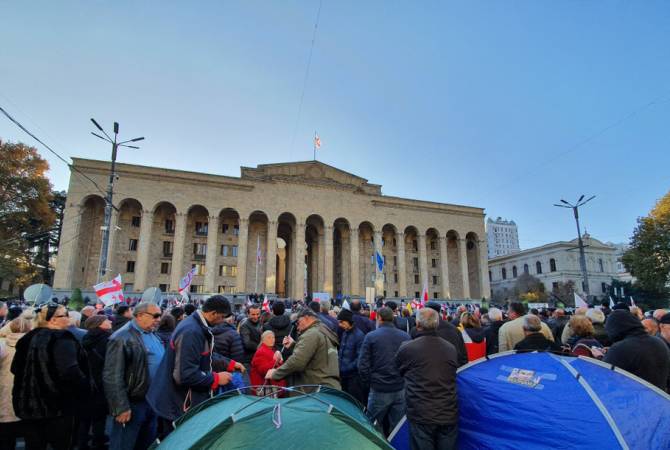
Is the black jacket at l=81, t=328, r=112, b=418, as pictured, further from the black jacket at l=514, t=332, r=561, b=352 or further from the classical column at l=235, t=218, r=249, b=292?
the classical column at l=235, t=218, r=249, b=292

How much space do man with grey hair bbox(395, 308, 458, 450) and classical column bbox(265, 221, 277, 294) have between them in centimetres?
3310

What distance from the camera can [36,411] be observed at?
3736mm

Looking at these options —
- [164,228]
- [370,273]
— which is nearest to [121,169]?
[164,228]

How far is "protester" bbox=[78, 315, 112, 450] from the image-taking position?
4.84 meters

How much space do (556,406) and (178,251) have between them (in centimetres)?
3474

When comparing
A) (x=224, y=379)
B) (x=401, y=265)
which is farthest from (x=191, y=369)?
(x=401, y=265)

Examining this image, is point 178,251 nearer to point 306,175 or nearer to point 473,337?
point 306,175

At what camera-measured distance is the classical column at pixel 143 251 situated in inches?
1264

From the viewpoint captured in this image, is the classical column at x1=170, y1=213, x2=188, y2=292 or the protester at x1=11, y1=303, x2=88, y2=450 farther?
the classical column at x1=170, y1=213, x2=188, y2=292

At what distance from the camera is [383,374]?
4676 millimetres

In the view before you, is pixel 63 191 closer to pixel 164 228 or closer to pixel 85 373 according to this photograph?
pixel 164 228

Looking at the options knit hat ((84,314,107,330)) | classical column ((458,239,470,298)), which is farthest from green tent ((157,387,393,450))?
classical column ((458,239,470,298))

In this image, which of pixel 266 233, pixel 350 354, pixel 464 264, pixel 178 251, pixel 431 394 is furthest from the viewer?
pixel 464 264

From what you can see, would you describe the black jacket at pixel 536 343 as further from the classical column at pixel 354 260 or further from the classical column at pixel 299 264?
the classical column at pixel 354 260
